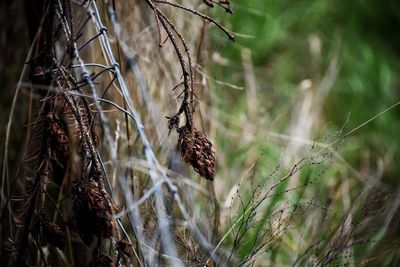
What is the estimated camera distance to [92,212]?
864 millimetres

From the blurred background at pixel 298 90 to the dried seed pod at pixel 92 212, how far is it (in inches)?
28.9

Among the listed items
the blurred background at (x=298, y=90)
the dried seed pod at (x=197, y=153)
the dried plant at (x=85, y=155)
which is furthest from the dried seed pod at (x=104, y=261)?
the blurred background at (x=298, y=90)

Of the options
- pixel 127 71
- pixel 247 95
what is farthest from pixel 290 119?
pixel 127 71

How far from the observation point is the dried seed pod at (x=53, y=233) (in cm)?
98

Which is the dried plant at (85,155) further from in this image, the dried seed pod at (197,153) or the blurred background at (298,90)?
the blurred background at (298,90)

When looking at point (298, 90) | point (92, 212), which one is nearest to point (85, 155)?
point (92, 212)

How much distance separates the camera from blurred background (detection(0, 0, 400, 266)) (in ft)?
6.19

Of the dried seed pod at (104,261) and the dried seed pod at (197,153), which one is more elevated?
the dried seed pod at (197,153)

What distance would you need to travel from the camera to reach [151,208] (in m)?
1.18

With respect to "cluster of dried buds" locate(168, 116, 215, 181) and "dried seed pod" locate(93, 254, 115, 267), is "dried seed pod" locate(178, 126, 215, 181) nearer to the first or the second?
"cluster of dried buds" locate(168, 116, 215, 181)

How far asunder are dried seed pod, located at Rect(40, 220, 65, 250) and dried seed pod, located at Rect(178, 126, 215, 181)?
25cm

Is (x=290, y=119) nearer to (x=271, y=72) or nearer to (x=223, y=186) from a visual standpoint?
(x=271, y=72)

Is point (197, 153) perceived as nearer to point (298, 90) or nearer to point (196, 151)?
point (196, 151)

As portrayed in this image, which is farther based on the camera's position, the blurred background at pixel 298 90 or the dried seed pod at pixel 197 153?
the blurred background at pixel 298 90
